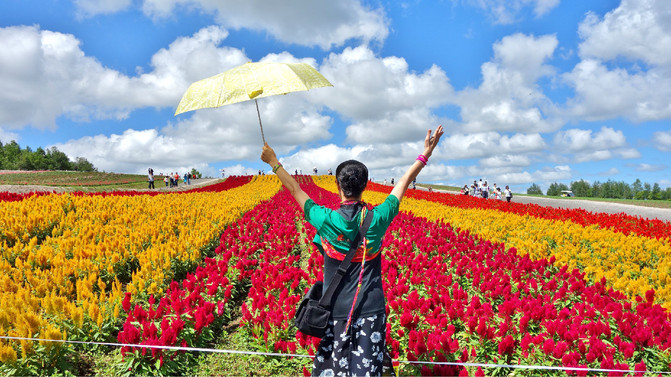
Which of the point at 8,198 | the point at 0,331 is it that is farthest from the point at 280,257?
the point at 8,198

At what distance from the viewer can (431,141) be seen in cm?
298

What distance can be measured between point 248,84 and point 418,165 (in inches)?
62.5

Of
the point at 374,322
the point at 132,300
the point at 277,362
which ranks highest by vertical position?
the point at 374,322

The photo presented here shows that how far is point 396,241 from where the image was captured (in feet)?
27.9

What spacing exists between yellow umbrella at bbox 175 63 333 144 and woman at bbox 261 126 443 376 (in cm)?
87

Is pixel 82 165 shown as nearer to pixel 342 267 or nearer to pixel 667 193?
pixel 342 267

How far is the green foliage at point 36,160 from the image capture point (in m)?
86.5

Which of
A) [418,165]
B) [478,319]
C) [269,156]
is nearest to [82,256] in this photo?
[269,156]

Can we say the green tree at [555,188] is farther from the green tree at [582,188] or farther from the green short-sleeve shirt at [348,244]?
the green short-sleeve shirt at [348,244]

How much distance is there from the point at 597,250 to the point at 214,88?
9.42 metres

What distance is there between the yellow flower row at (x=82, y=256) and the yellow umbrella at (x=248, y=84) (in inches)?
102

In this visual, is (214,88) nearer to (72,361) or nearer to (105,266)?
(72,361)

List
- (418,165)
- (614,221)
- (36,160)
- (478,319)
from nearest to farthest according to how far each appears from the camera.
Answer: (418,165) → (478,319) → (614,221) → (36,160)

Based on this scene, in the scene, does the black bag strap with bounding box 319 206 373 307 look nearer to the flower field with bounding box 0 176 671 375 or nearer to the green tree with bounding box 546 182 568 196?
the flower field with bounding box 0 176 671 375
